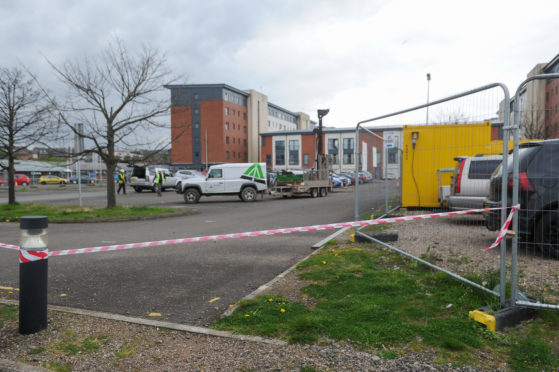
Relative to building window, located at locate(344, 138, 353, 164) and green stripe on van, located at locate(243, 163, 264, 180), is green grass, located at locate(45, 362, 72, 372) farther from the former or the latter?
building window, located at locate(344, 138, 353, 164)

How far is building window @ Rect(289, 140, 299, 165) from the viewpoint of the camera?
79.6m

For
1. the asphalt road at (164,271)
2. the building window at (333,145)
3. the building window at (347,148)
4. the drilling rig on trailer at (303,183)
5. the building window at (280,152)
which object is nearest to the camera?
the asphalt road at (164,271)

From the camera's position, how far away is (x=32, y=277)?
3.59m

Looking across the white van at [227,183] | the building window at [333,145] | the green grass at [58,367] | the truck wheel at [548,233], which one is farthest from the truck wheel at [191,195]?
the building window at [333,145]

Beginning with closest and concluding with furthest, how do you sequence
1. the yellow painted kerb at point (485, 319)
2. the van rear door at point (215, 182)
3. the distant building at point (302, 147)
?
1. the yellow painted kerb at point (485, 319)
2. the van rear door at point (215, 182)
3. the distant building at point (302, 147)

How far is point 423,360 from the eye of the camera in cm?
295

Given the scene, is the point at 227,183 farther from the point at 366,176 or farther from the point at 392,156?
the point at 366,176

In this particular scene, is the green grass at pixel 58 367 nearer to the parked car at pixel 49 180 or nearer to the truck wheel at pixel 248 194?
the truck wheel at pixel 248 194

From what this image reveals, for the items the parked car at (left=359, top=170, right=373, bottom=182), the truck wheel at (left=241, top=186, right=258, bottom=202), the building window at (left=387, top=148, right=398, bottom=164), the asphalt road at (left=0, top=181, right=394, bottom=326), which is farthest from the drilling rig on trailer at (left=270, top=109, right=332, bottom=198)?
the asphalt road at (left=0, top=181, right=394, bottom=326)

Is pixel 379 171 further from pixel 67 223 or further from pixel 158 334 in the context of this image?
pixel 67 223

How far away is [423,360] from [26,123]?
17.4 meters

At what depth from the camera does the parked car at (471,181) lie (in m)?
7.23

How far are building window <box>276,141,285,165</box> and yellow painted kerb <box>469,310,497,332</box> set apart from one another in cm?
7708

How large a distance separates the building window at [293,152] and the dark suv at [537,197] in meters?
73.5
